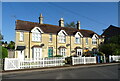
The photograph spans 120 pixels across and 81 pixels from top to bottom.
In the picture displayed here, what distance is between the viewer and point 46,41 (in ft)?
91.7

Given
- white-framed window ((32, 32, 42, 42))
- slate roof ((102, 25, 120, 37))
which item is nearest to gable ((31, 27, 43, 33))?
white-framed window ((32, 32, 42, 42))

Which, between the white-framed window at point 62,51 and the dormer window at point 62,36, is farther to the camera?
the dormer window at point 62,36

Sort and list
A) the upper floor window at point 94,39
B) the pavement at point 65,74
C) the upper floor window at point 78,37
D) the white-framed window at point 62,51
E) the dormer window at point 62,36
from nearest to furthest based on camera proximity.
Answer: the pavement at point 65,74 → the white-framed window at point 62,51 → the dormer window at point 62,36 → the upper floor window at point 78,37 → the upper floor window at point 94,39

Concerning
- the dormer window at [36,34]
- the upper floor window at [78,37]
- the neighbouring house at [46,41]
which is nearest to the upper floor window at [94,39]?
the neighbouring house at [46,41]

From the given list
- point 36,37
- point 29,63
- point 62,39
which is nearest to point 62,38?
point 62,39

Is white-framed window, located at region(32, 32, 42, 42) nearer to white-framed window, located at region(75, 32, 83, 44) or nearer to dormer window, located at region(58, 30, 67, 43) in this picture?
dormer window, located at region(58, 30, 67, 43)

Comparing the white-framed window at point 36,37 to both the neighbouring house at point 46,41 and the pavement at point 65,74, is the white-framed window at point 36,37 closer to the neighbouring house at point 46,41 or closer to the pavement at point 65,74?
the neighbouring house at point 46,41

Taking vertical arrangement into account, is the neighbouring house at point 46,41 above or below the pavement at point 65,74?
above

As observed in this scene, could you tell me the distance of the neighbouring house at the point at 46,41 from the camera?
82.3 feet

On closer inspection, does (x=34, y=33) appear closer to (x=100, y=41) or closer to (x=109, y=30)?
(x=100, y=41)

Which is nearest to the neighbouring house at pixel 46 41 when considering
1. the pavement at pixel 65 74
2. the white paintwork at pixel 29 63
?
the white paintwork at pixel 29 63

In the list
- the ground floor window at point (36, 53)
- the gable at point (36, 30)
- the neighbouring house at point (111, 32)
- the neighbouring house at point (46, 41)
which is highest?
the neighbouring house at point (111, 32)

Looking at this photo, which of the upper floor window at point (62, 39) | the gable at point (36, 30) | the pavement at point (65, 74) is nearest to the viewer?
the pavement at point (65, 74)

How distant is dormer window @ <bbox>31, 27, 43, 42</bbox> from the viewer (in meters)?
26.4
